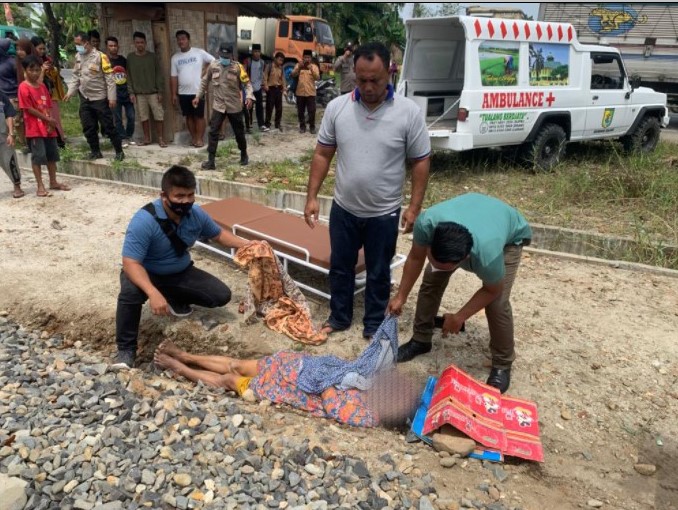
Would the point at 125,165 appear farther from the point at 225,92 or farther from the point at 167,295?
the point at 167,295

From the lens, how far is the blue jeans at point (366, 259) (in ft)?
11.3

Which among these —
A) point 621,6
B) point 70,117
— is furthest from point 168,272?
point 621,6

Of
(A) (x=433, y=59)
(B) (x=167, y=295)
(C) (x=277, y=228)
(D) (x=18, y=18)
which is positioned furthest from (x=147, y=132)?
(D) (x=18, y=18)

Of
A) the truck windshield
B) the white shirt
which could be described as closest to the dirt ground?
the white shirt

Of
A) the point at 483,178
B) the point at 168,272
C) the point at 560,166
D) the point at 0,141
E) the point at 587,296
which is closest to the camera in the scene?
the point at 168,272

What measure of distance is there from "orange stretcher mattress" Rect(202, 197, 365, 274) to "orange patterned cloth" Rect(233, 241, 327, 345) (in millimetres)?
311

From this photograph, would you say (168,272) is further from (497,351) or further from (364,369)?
(497,351)

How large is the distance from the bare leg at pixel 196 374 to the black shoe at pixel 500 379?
5.10 ft

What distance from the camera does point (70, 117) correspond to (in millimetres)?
11953

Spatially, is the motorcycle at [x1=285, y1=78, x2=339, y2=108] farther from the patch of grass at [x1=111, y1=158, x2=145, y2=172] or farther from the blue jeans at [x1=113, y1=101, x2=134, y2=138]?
the patch of grass at [x1=111, y1=158, x2=145, y2=172]

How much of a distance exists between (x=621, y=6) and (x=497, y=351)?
11679 millimetres

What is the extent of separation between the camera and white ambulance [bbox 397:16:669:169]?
22.3 ft

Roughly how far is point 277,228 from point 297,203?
1.81 metres

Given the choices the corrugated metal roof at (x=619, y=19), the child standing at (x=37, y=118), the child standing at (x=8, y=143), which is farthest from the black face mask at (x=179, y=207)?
the corrugated metal roof at (x=619, y=19)
